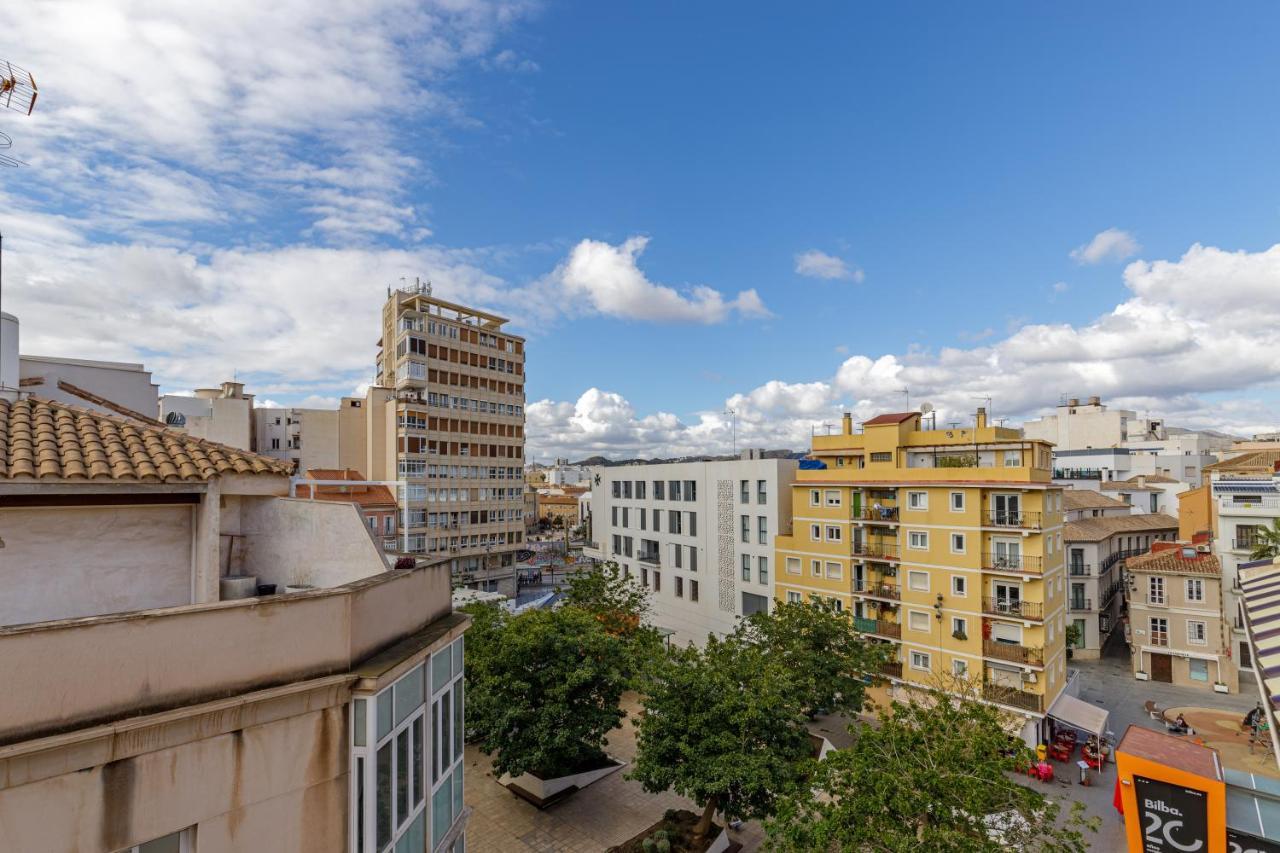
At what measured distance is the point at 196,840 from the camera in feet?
17.9

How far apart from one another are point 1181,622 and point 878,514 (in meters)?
20.1

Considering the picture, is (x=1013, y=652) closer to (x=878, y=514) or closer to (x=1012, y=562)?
(x=1012, y=562)

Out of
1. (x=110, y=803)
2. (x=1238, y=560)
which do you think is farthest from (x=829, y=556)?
(x=110, y=803)

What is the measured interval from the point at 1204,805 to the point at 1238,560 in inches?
1020

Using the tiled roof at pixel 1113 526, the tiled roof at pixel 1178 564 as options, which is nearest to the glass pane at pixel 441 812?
the tiled roof at pixel 1113 526

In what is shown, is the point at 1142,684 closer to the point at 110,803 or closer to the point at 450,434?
the point at 110,803

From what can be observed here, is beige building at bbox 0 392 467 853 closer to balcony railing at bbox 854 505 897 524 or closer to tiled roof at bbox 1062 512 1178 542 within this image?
balcony railing at bbox 854 505 897 524

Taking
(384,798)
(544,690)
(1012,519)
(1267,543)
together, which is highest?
(1012,519)

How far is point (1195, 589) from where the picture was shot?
32.7 meters

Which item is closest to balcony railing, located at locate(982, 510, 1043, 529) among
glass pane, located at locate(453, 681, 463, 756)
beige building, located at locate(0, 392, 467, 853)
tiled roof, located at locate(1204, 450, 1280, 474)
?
glass pane, located at locate(453, 681, 463, 756)

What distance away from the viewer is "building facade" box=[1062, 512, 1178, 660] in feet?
124

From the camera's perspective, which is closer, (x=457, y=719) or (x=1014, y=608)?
(x=457, y=719)

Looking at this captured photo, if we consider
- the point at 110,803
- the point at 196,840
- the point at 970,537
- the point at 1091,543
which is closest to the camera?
the point at 110,803

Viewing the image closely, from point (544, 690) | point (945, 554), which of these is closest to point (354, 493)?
point (544, 690)
